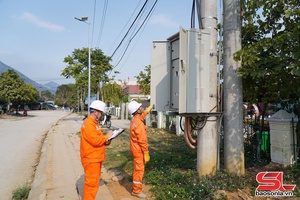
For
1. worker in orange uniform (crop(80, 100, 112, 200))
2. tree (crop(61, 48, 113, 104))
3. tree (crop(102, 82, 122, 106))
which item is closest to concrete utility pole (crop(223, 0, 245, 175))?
worker in orange uniform (crop(80, 100, 112, 200))

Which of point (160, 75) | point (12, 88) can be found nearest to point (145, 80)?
point (160, 75)

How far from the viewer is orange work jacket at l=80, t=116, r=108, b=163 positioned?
4074mm

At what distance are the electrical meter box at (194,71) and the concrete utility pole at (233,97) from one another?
1.45 feet

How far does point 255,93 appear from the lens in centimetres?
579

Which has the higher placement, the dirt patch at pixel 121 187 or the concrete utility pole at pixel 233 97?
the concrete utility pole at pixel 233 97

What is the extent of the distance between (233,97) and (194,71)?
94 centimetres

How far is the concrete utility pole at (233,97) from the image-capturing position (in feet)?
16.7

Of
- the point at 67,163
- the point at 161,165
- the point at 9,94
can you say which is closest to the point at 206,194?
the point at 161,165

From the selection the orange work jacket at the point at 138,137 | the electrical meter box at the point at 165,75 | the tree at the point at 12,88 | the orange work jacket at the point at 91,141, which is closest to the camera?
the orange work jacket at the point at 91,141

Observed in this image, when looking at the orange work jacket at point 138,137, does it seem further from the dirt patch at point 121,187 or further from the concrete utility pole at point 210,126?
the concrete utility pole at point 210,126

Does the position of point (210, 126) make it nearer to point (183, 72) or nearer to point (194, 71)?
point (194, 71)

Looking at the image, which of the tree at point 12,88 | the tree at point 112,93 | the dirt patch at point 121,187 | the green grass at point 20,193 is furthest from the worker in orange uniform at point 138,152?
the tree at point 12,88

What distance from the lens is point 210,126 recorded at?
199 inches

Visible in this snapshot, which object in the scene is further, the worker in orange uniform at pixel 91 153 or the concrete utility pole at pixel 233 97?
the concrete utility pole at pixel 233 97
